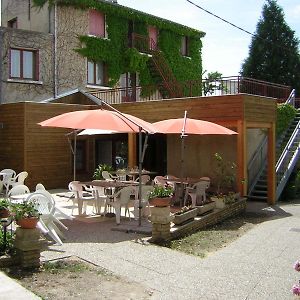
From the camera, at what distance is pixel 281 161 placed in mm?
17078

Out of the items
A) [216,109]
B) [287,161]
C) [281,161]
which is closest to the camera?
[216,109]

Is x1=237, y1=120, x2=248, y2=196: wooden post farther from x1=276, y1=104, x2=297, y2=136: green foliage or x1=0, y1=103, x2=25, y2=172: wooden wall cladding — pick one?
x1=0, y1=103, x2=25, y2=172: wooden wall cladding

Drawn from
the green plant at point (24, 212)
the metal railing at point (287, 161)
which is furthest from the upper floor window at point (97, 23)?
the green plant at point (24, 212)

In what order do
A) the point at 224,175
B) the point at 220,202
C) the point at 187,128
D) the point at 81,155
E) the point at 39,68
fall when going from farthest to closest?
the point at 39,68, the point at 81,155, the point at 224,175, the point at 220,202, the point at 187,128

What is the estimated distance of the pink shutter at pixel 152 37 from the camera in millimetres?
27656

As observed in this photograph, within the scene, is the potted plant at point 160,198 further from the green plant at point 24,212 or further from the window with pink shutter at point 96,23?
the window with pink shutter at point 96,23

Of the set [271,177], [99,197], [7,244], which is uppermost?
[271,177]

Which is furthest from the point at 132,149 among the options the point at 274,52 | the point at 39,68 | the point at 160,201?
the point at 274,52

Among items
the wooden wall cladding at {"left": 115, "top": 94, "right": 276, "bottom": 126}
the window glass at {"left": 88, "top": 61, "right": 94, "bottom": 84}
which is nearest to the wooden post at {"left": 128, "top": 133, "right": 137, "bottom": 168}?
the wooden wall cladding at {"left": 115, "top": 94, "right": 276, "bottom": 126}

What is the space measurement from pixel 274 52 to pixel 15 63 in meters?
20.8

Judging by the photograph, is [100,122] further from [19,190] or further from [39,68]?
[39,68]

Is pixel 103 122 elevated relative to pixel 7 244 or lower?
elevated

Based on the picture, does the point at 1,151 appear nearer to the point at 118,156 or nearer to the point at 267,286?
the point at 118,156

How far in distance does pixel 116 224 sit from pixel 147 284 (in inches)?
157
